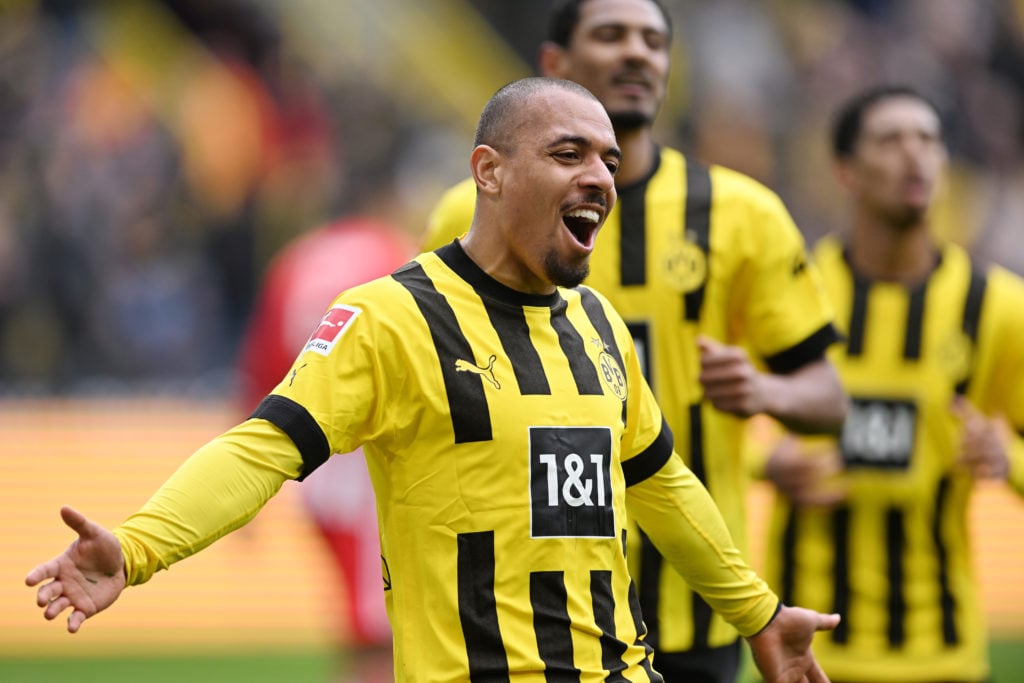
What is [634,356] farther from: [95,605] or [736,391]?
[95,605]

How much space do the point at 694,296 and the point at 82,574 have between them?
2269 millimetres

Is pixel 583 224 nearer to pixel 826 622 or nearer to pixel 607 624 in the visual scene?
pixel 607 624

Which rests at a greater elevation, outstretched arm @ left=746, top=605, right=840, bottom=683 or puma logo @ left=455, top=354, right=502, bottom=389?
puma logo @ left=455, top=354, right=502, bottom=389

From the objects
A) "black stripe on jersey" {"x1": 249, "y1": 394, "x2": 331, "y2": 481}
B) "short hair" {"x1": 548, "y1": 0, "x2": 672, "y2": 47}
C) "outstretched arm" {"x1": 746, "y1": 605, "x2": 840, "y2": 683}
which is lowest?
"outstretched arm" {"x1": 746, "y1": 605, "x2": 840, "y2": 683}

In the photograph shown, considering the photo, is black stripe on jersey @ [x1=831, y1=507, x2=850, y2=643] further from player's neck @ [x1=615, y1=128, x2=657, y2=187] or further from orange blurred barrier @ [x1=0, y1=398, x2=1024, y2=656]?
orange blurred barrier @ [x1=0, y1=398, x2=1024, y2=656]

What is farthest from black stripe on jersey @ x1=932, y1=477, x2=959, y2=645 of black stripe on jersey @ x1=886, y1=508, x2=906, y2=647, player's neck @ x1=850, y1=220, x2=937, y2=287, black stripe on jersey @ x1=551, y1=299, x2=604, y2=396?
black stripe on jersey @ x1=551, y1=299, x2=604, y2=396

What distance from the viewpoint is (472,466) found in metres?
3.50

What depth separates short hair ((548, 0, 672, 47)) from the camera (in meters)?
5.01

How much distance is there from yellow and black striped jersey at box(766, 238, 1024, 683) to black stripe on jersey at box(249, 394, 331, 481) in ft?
9.36

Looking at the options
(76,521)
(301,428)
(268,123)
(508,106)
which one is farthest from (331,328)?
(268,123)

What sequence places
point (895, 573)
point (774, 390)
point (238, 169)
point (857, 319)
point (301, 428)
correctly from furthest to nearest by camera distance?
1. point (238, 169)
2. point (857, 319)
3. point (895, 573)
4. point (774, 390)
5. point (301, 428)

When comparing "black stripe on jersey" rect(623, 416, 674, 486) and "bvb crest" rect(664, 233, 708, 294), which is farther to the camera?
"bvb crest" rect(664, 233, 708, 294)

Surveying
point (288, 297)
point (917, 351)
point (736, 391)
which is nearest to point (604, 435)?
point (736, 391)

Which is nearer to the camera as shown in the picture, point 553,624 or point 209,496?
point 209,496
